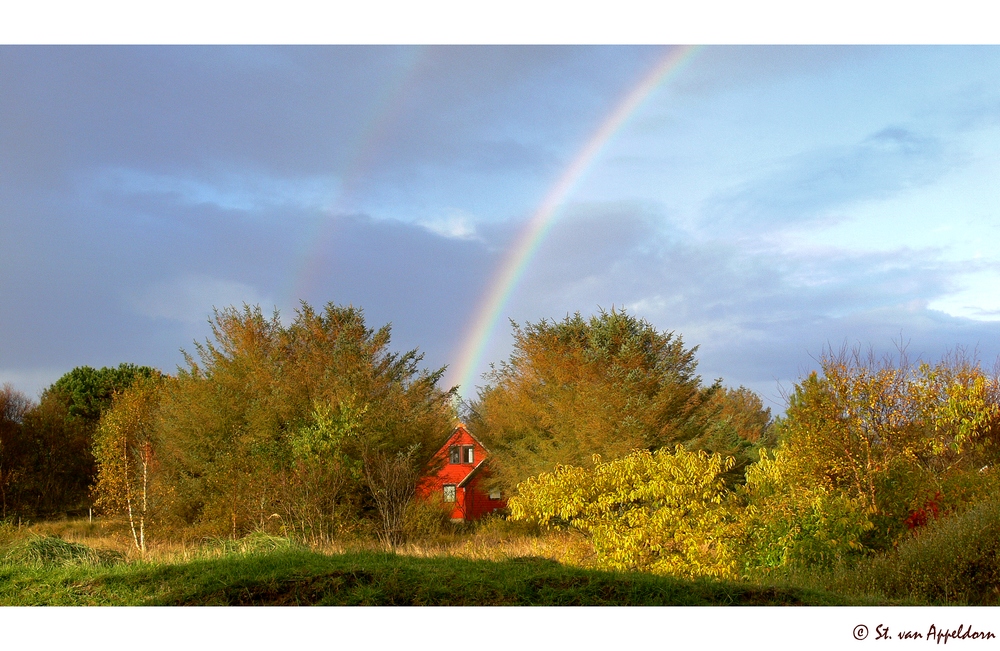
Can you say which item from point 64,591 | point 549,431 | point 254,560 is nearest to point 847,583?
point 254,560

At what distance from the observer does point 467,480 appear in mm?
34094

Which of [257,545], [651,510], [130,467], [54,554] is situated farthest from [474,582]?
[130,467]

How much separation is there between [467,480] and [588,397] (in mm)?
11096

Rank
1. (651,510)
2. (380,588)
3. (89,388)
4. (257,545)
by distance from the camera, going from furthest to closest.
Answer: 1. (89,388)
2. (257,545)
3. (651,510)
4. (380,588)

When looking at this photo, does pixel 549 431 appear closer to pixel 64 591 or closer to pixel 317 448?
pixel 317 448

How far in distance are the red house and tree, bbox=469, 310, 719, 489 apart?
2.35 m

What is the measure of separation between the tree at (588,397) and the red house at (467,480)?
7.70 ft

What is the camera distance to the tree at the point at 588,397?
2445 centimetres

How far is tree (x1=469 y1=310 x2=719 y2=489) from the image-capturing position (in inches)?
963

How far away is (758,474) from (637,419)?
11589 millimetres

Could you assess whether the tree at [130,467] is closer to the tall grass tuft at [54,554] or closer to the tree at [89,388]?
the tall grass tuft at [54,554]

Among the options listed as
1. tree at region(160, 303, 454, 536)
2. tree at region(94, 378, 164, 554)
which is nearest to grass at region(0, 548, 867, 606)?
tree at region(160, 303, 454, 536)

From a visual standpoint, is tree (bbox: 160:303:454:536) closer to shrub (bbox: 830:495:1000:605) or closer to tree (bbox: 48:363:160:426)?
shrub (bbox: 830:495:1000:605)

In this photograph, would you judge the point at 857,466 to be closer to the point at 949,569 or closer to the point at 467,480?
the point at 949,569
